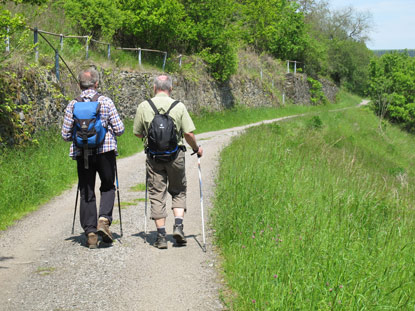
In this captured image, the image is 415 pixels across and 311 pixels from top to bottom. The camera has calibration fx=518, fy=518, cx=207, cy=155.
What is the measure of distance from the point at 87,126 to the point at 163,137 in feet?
2.90

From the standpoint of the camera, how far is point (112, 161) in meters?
6.43

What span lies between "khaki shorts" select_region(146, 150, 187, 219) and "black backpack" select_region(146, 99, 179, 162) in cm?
13

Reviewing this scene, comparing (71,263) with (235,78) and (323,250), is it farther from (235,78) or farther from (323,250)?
(235,78)

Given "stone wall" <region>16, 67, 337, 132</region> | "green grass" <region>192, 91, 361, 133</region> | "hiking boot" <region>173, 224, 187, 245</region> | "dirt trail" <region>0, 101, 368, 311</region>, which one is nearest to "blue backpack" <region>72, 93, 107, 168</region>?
"dirt trail" <region>0, 101, 368, 311</region>

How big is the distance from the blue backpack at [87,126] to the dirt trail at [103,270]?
1.18m

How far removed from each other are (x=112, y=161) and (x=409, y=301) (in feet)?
12.2

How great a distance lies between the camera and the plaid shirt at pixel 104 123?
614 cm

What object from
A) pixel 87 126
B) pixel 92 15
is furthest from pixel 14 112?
pixel 92 15

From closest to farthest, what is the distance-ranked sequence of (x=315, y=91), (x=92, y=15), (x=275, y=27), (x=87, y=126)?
(x=87, y=126)
(x=92, y=15)
(x=275, y=27)
(x=315, y=91)

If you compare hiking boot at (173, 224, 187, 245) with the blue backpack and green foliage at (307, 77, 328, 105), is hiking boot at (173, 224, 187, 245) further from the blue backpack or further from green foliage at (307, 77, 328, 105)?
green foliage at (307, 77, 328, 105)

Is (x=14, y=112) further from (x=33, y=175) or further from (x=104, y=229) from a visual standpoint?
(x=104, y=229)

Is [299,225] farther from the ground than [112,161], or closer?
closer

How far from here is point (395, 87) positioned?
2104 inches

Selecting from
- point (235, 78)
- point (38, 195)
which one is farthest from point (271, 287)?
point (235, 78)
